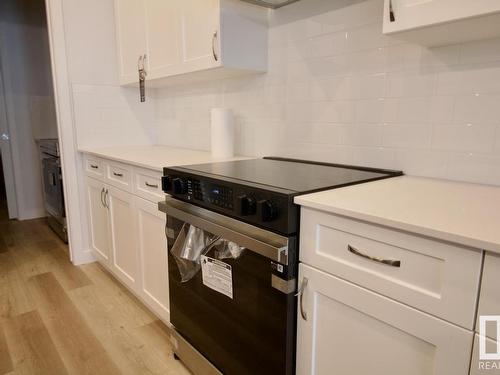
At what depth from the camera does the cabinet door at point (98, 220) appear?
2436mm

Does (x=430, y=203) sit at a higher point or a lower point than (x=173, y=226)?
higher

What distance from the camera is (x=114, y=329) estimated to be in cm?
192

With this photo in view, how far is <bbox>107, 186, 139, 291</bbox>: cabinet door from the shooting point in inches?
80.0

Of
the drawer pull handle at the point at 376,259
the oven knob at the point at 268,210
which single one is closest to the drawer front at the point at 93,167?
the oven knob at the point at 268,210

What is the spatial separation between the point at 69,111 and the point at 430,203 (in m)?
2.51

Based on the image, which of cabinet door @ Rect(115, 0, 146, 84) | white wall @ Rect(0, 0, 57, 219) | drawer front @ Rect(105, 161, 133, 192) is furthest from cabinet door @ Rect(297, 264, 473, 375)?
white wall @ Rect(0, 0, 57, 219)

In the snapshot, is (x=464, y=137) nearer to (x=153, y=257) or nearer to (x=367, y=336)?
(x=367, y=336)

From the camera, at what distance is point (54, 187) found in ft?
10.4

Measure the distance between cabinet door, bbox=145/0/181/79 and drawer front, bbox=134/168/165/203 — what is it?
663 mm

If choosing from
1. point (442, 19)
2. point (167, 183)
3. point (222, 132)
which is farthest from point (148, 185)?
point (442, 19)

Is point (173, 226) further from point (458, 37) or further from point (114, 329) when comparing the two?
point (458, 37)

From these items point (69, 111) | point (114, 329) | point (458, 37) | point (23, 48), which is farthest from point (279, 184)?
point (23, 48)

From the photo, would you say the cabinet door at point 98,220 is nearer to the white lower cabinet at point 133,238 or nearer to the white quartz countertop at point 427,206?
the white lower cabinet at point 133,238

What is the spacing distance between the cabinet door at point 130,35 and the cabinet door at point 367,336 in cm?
203
